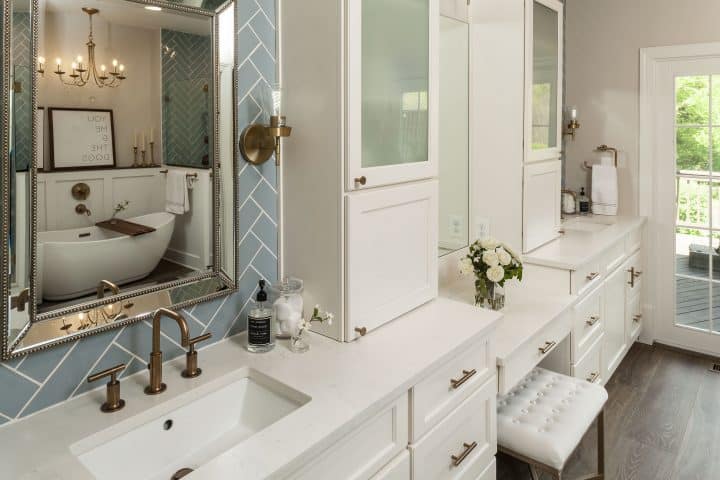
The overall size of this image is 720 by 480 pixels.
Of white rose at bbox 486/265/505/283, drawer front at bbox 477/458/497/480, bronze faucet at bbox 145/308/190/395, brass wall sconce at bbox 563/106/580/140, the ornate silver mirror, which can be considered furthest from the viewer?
brass wall sconce at bbox 563/106/580/140

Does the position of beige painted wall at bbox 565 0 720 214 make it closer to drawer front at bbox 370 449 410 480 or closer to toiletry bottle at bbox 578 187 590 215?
toiletry bottle at bbox 578 187 590 215

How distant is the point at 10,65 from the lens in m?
1.15

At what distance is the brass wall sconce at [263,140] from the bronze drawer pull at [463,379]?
0.87 meters

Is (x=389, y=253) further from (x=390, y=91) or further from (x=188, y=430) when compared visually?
(x=188, y=430)

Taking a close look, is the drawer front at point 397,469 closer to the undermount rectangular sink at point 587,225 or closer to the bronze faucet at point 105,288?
the bronze faucet at point 105,288

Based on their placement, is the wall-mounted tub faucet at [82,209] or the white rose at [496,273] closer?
the wall-mounted tub faucet at [82,209]

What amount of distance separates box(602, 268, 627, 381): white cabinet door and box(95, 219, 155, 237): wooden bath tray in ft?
8.20

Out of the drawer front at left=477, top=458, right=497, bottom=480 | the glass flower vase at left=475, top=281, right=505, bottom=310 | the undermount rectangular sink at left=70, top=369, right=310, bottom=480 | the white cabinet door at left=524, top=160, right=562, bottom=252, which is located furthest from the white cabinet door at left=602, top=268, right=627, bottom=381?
the undermount rectangular sink at left=70, top=369, right=310, bottom=480

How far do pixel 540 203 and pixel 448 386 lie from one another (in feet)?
5.30

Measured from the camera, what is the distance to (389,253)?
1.78 m

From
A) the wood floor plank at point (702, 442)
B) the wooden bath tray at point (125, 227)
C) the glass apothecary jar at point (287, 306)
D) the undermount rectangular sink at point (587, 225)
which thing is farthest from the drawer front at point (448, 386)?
the undermount rectangular sink at point (587, 225)

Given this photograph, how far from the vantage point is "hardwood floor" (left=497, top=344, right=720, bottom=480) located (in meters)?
2.41

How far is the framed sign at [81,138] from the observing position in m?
1.23

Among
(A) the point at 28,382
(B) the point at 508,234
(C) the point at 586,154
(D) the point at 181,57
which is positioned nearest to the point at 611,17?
(C) the point at 586,154
